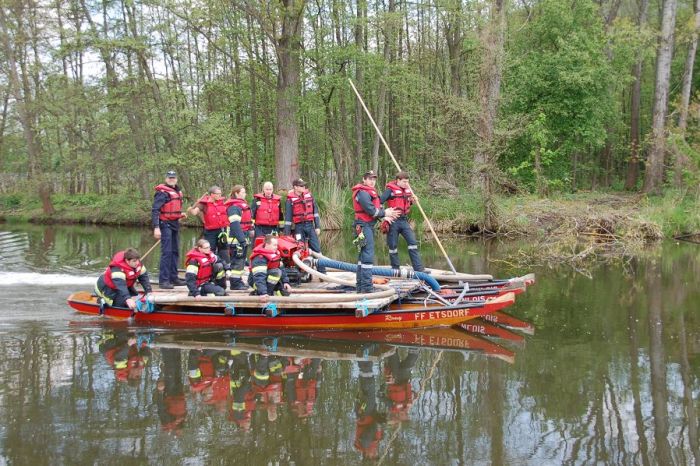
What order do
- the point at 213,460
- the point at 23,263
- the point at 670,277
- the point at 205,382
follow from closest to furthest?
the point at 213,460 < the point at 205,382 < the point at 670,277 < the point at 23,263

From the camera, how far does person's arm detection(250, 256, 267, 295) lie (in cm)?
840

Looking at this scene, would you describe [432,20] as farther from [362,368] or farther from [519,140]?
[362,368]

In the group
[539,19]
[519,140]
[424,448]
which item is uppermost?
[539,19]

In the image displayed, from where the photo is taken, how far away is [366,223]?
8.74 metres

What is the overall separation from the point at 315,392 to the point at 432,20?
27798 mm

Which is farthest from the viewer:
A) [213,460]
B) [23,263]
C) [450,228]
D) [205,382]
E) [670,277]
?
[450,228]

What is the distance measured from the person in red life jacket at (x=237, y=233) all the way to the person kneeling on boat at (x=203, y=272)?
74 cm

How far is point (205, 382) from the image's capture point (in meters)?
6.34

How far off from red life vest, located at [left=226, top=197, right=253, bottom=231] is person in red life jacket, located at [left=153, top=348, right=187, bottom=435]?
120 inches

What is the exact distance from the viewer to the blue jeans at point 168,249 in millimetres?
9750

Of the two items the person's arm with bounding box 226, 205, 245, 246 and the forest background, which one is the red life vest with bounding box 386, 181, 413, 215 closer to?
the person's arm with bounding box 226, 205, 245, 246

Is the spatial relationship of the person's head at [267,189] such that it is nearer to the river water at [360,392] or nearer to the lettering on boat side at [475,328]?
the river water at [360,392]

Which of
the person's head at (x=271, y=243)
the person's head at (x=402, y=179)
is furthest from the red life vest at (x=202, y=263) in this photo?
the person's head at (x=402, y=179)

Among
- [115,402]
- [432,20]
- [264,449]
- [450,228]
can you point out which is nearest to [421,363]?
[264,449]
